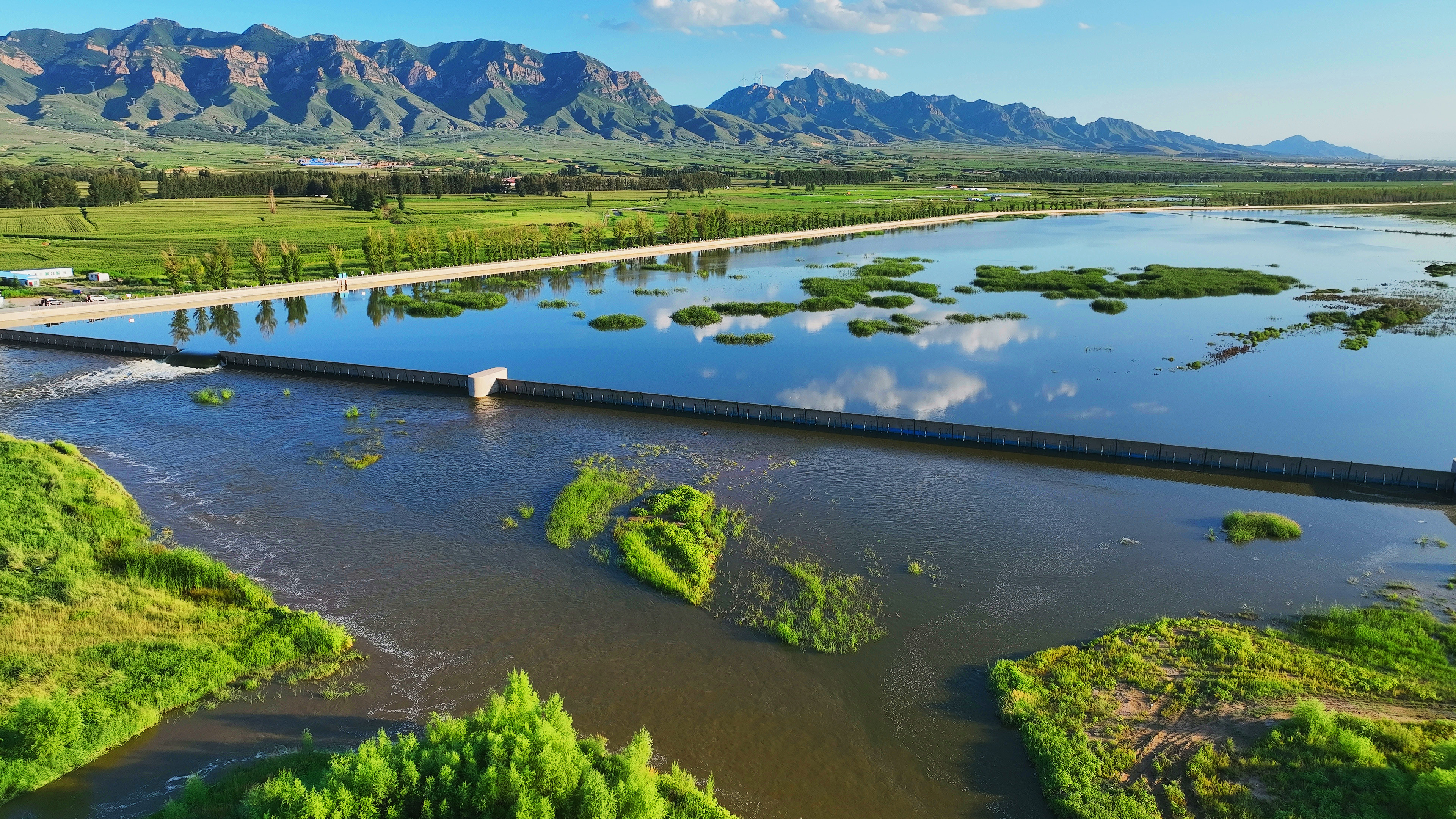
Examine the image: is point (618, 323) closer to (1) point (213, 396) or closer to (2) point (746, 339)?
(2) point (746, 339)

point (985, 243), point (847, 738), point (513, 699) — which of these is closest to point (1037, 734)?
point (847, 738)

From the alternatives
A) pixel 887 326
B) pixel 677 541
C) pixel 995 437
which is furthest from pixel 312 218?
pixel 677 541

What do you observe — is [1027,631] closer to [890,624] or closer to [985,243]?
[890,624]

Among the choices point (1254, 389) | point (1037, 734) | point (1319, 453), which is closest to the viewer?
point (1037, 734)

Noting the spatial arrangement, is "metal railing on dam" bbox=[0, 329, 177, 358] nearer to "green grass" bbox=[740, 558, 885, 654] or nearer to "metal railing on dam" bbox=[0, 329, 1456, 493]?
"metal railing on dam" bbox=[0, 329, 1456, 493]

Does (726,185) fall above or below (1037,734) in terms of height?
above

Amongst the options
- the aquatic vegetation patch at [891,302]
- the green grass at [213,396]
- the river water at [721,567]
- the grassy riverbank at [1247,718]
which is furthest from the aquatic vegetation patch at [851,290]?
the grassy riverbank at [1247,718]
